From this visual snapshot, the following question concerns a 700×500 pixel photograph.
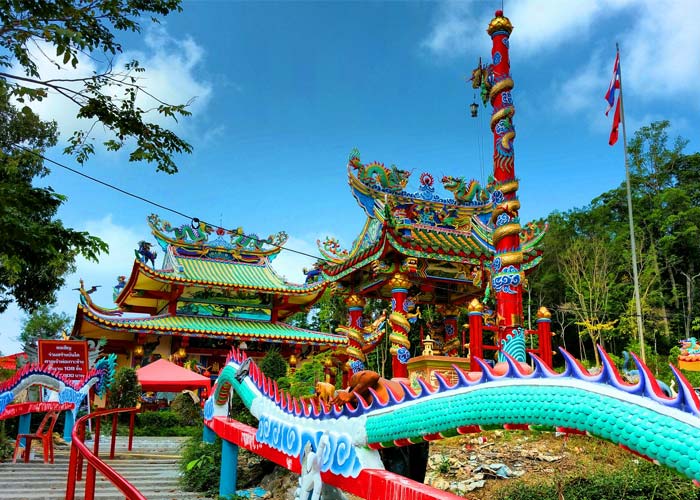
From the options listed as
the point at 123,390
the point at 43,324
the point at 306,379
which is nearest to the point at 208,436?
the point at 123,390

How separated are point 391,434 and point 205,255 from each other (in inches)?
891

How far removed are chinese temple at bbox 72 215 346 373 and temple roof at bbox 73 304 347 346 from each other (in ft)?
0.11

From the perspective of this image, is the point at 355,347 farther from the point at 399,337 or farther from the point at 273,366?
the point at 273,366

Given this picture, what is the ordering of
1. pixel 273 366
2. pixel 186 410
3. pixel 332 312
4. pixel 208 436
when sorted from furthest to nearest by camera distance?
1. pixel 332 312
2. pixel 186 410
3. pixel 273 366
4. pixel 208 436

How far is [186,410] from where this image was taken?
1980 cm

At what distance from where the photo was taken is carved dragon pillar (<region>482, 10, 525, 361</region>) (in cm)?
959

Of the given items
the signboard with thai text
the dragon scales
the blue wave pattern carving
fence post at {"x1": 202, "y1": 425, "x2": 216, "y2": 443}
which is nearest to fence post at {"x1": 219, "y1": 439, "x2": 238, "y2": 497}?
the blue wave pattern carving

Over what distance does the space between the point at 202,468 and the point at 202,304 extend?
1574cm

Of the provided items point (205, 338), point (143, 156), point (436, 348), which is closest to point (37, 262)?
point (143, 156)

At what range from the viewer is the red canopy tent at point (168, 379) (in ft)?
43.1

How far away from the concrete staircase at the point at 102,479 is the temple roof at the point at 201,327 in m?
9.17

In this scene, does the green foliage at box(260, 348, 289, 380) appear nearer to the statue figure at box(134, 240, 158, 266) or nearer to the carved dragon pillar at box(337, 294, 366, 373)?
the carved dragon pillar at box(337, 294, 366, 373)

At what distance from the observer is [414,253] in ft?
39.9

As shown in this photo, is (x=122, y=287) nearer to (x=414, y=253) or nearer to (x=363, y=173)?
(x=363, y=173)
